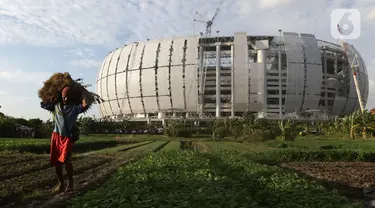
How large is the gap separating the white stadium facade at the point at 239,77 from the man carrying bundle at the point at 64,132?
83452 mm

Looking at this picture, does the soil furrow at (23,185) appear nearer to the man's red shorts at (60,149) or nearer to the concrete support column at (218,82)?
the man's red shorts at (60,149)

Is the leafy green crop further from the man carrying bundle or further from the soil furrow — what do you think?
the soil furrow

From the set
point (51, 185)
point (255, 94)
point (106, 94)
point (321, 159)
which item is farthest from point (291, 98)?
point (51, 185)

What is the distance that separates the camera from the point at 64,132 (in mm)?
6727

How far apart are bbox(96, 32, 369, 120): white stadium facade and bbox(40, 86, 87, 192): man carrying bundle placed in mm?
83452

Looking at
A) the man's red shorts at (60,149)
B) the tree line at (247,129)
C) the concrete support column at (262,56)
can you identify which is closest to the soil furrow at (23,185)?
the man's red shorts at (60,149)

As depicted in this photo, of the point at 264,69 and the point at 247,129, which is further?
the point at 264,69

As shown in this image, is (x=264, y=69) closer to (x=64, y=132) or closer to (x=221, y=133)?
(x=221, y=133)

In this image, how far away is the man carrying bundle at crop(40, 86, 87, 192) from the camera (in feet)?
22.1

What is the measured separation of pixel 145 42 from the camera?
108 meters

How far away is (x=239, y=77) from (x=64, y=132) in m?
86.4

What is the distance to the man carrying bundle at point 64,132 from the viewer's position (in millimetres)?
6723

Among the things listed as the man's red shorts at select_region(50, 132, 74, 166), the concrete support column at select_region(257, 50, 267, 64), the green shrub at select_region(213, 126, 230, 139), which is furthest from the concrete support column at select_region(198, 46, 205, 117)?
the man's red shorts at select_region(50, 132, 74, 166)

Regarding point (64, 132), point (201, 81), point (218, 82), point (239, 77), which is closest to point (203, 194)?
point (64, 132)
